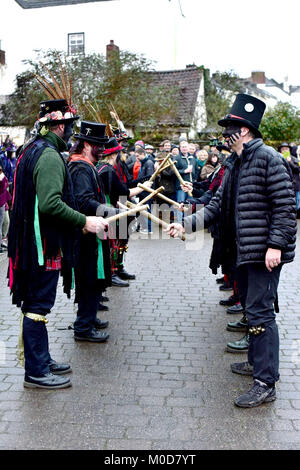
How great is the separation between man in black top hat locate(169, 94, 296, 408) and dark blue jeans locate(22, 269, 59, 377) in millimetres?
1516

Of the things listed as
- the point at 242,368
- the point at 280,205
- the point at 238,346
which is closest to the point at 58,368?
the point at 242,368

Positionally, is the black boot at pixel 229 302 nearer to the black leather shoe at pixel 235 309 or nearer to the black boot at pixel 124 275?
the black leather shoe at pixel 235 309

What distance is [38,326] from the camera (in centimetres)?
447

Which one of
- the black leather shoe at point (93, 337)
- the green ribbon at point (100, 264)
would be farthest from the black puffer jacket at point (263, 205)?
the black leather shoe at point (93, 337)

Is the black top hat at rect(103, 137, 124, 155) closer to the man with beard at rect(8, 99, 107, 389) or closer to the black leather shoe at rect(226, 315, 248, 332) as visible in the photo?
the man with beard at rect(8, 99, 107, 389)

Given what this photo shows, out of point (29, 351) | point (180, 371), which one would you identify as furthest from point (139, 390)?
point (29, 351)

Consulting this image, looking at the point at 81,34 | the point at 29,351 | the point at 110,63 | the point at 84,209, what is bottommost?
the point at 29,351

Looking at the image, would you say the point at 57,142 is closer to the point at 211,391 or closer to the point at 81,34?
the point at 211,391

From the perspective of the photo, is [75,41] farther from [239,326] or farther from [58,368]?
[58,368]

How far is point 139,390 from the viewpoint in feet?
14.7

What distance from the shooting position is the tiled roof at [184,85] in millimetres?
27227

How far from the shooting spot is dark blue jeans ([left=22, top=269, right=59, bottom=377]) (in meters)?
4.43

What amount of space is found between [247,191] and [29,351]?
212cm

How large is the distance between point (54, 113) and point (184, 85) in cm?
2629
